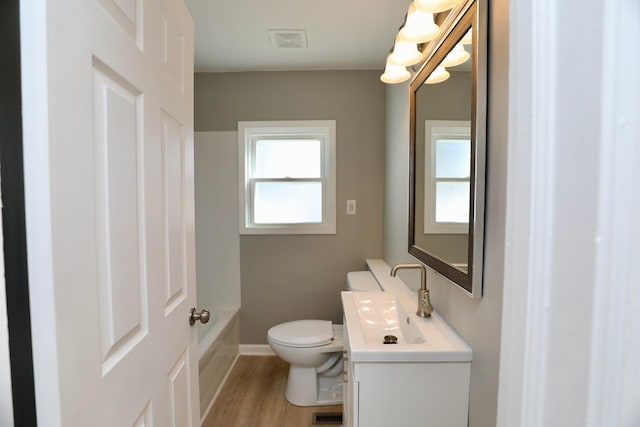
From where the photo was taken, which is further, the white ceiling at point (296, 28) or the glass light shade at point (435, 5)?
the white ceiling at point (296, 28)

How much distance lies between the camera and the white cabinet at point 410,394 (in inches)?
40.1

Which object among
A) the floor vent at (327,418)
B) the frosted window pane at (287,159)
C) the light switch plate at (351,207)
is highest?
the frosted window pane at (287,159)

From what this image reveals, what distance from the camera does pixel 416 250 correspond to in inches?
59.2

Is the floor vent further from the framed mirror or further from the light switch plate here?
the light switch plate

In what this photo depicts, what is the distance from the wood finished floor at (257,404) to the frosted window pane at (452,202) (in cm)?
148

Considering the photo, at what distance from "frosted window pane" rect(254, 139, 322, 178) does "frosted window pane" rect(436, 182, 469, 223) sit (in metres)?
1.49

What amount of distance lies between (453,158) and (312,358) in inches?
57.6

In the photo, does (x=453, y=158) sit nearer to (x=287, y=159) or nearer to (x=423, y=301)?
(x=423, y=301)

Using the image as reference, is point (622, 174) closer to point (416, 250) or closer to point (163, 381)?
point (163, 381)

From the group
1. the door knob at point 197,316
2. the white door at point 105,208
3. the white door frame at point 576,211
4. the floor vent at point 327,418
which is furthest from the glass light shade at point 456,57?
the floor vent at point 327,418

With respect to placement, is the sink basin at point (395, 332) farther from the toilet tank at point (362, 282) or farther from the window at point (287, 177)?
the window at point (287, 177)

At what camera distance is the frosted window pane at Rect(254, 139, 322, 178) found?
264 centimetres

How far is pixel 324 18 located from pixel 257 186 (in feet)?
4.55

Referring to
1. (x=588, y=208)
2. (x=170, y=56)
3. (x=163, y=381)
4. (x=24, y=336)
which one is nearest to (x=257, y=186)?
(x=170, y=56)
